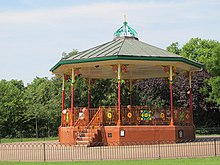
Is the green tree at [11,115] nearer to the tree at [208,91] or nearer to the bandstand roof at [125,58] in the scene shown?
the bandstand roof at [125,58]

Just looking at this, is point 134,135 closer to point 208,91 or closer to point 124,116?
point 124,116

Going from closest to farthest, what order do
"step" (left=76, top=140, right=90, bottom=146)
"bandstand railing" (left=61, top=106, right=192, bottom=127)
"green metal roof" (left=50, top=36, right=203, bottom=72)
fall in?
"step" (left=76, top=140, right=90, bottom=146) → "green metal roof" (left=50, top=36, right=203, bottom=72) → "bandstand railing" (left=61, top=106, right=192, bottom=127)

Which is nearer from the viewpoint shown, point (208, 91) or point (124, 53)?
point (124, 53)

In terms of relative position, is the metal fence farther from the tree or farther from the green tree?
the green tree

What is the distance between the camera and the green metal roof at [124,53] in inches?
1005

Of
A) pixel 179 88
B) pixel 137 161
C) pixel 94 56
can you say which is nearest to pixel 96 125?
pixel 94 56

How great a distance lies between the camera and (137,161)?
17391mm

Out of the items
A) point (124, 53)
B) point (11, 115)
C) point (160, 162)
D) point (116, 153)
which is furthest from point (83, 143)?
point (11, 115)

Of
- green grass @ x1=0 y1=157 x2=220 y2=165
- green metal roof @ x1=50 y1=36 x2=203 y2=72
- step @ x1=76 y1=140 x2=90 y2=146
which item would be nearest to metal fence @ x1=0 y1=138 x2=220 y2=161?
green grass @ x1=0 y1=157 x2=220 y2=165

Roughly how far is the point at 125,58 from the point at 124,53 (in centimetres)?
67

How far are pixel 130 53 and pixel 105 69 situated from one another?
6265 millimetres

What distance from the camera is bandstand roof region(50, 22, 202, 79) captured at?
2565cm

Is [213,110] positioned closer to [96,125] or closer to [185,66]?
[185,66]

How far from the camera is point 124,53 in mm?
25797
